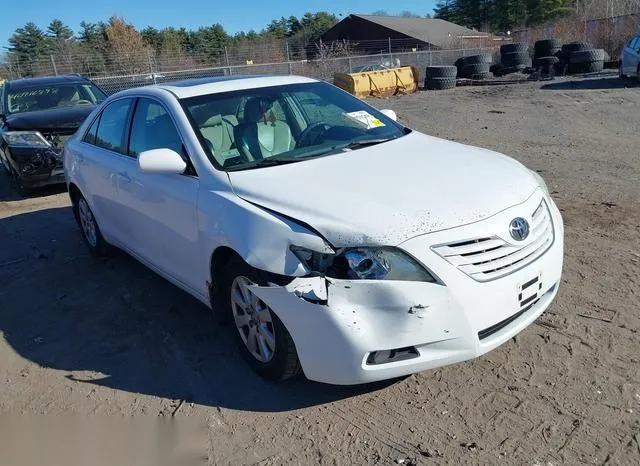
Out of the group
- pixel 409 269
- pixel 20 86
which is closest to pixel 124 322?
pixel 409 269

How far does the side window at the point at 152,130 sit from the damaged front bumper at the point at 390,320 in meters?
1.55

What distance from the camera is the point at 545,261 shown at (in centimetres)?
315

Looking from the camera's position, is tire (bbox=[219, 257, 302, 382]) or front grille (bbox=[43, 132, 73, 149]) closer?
tire (bbox=[219, 257, 302, 382])

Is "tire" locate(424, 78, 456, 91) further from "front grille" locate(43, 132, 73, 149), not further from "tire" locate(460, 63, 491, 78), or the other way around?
"front grille" locate(43, 132, 73, 149)

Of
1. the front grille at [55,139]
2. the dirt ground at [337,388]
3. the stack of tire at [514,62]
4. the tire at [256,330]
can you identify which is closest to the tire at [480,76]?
the stack of tire at [514,62]

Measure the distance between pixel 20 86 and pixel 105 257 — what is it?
18.9 ft

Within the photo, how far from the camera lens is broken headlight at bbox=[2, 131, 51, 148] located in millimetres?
8320

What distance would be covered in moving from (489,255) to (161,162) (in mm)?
2023

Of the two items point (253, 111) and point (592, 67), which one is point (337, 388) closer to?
point (253, 111)

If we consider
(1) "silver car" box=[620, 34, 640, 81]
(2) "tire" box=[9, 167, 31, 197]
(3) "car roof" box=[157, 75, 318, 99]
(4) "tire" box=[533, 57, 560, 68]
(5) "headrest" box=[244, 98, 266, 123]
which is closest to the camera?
(5) "headrest" box=[244, 98, 266, 123]

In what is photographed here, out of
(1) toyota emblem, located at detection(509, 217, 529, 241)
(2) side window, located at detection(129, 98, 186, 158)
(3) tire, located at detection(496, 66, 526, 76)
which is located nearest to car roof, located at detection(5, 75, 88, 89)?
(2) side window, located at detection(129, 98, 186, 158)

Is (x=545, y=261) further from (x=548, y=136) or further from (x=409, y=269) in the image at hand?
(x=548, y=136)

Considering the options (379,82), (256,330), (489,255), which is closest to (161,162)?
(256,330)

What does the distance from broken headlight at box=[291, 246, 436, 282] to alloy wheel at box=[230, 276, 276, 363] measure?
19.4 inches
